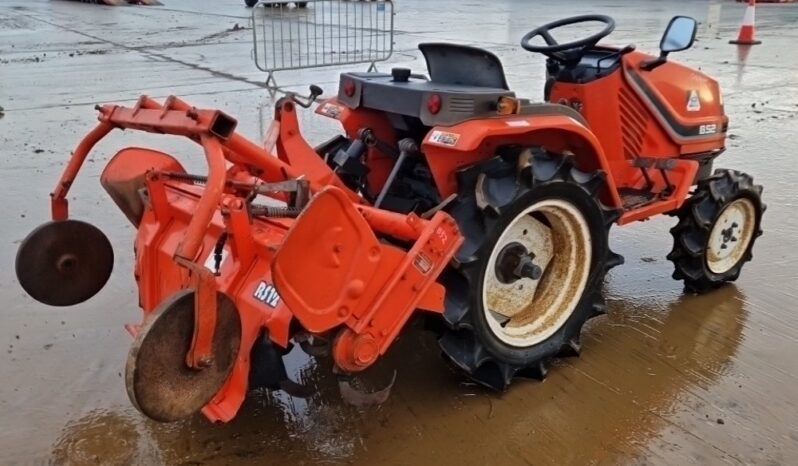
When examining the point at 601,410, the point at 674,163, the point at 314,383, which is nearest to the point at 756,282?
the point at 674,163

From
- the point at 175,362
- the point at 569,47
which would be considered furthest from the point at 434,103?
the point at 175,362

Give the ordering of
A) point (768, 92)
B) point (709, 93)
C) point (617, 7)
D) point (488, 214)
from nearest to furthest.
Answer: point (488, 214)
point (709, 93)
point (768, 92)
point (617, 7)

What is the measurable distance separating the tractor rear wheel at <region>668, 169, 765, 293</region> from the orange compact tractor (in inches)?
0.4

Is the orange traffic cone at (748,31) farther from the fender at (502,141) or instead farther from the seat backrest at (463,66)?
the seat backrest at (463,66)

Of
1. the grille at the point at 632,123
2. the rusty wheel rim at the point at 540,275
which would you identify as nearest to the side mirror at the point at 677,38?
the grille at the point at 632,123

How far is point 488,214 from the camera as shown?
102 inches

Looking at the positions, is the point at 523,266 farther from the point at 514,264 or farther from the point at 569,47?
the point at 569,47

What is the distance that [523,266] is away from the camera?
2816 millimetres

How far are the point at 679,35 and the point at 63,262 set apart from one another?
111 inches


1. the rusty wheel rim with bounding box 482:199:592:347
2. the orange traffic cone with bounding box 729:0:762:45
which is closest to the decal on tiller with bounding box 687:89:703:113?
the rusty wheel rim with bounding box 482:199:592:347

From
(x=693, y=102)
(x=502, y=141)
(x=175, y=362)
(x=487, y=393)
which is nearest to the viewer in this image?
(x=175, y=362)

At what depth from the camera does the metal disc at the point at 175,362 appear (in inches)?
80.2

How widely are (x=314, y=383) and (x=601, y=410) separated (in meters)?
1.10

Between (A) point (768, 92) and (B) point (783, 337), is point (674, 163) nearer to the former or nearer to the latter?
(B) point (783, 337)
